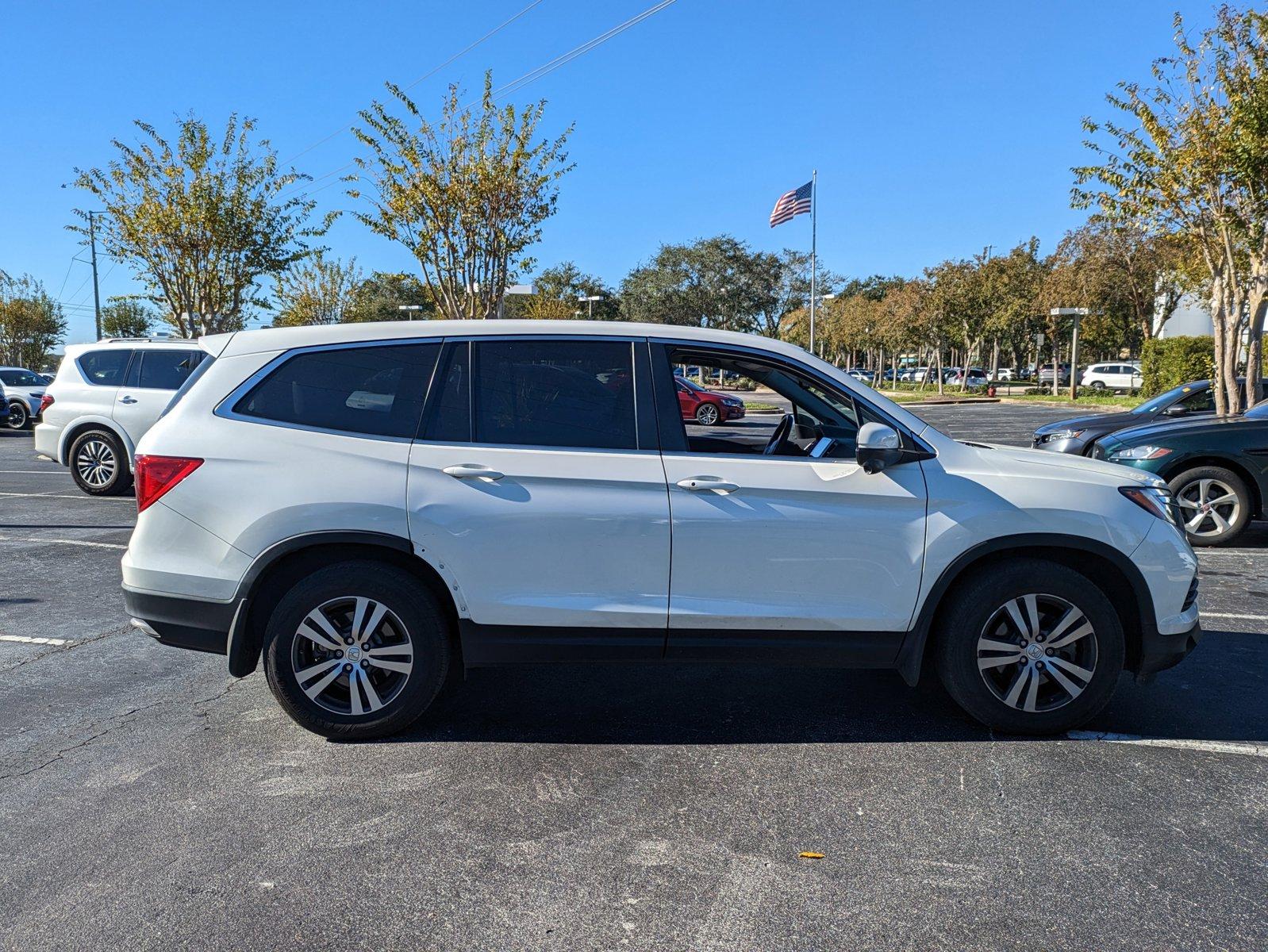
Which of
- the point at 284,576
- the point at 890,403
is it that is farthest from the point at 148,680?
the point at 890,403

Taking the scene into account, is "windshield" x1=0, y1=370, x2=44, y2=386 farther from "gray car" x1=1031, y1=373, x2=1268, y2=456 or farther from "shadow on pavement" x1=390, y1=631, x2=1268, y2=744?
"shadow on pavement" x1=390, y1=631, x2=1268, y2=744

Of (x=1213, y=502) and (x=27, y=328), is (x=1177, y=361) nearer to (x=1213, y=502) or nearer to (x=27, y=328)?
(x=1213, y=502)

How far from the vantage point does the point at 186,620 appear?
13.0 ft

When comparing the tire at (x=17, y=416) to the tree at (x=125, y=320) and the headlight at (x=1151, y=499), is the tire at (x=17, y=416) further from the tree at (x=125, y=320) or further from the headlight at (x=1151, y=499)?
the tree at (x=125, y=320)

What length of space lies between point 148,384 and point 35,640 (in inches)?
275

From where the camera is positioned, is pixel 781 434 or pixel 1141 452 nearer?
pixel 781 434

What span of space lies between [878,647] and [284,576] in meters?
2.57

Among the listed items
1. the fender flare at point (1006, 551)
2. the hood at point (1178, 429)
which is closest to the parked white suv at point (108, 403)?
the fender flare at point (1006, 551)

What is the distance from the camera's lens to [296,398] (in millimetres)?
4031

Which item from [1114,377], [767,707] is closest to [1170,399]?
[767,707]

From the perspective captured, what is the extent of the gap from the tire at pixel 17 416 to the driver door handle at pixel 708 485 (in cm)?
2598

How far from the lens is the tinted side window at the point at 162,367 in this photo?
38.3 ft

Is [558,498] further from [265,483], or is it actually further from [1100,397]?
[1100,397]

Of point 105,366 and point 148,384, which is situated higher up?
point 105,366
